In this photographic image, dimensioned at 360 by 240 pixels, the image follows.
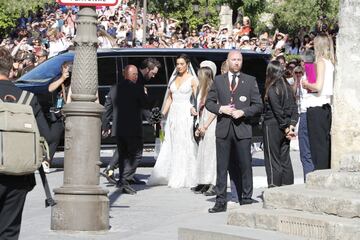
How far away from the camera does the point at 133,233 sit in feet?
41.1

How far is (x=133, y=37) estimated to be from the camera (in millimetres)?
38062

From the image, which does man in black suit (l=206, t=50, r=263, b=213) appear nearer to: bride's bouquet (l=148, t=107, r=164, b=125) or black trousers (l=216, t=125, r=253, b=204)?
black trousers (l=216, t=125, r=253, b=204)

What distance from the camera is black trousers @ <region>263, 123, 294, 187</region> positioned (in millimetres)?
15062

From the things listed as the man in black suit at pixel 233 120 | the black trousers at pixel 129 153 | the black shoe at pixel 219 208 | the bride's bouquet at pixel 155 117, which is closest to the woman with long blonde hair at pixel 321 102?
the man in black suit at pixel 233 120

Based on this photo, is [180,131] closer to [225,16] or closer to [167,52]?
[167,52]

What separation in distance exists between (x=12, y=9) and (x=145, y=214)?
35.2 meters

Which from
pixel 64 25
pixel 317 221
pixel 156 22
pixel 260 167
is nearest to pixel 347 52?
pixel 317 221

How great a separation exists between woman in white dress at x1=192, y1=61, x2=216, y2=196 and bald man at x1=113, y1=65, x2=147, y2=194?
885 mm

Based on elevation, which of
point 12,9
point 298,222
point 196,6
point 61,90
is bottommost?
point 298,222

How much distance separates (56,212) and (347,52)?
3679mm

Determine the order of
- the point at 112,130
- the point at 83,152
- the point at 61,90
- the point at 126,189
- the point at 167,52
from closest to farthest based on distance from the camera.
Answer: the point at 83,152
the point at 126,189
the point at 112,130
the point at 61,90
the point at 167,52

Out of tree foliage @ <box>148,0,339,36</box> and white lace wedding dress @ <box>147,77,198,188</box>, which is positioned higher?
tree foliage @ <box>148,0,339,36</box>

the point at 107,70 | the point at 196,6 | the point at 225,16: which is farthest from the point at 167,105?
the point at 196,6

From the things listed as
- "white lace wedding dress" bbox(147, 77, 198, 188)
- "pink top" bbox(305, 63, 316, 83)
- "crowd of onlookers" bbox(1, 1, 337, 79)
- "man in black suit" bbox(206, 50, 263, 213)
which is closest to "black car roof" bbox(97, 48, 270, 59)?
"white lace wedding dress" bbox(147, 77, 198, 188)
